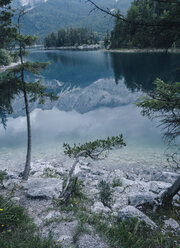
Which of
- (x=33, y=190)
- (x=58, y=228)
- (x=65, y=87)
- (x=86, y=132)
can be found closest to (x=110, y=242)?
(x=58, y=228)

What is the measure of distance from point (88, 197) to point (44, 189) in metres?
2.16

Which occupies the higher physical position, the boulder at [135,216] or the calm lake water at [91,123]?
the boulder at [135,216]

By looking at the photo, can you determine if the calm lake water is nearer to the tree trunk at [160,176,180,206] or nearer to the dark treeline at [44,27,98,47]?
the tree trunk at [160,176,180,206]

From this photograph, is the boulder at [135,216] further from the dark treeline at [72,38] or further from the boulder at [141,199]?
the dark treeline at [72,38]

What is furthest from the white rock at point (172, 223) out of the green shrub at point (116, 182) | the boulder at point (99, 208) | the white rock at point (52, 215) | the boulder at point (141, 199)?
the green shrub at point (116, 182)

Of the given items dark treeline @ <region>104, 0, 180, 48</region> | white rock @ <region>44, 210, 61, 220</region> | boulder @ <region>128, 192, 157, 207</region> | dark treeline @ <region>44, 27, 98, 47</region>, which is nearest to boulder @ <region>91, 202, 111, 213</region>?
boulder @ <region>128, 192, 157, 207</region>

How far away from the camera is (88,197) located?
846 centimetres

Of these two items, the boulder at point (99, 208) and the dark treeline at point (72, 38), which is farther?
the dark treeline at point (72, 38)

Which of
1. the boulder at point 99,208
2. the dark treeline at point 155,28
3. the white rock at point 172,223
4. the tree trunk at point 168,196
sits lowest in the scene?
the boulder at point 99,208

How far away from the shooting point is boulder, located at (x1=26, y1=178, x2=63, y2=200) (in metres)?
7.57

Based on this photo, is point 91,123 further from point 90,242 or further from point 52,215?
point 90,242

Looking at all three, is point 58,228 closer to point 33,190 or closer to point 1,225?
point 1,225

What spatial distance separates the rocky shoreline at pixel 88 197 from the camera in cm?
527

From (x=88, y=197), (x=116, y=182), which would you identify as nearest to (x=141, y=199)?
(x=88, y=197)
